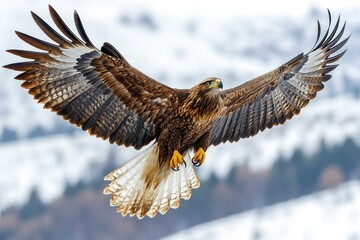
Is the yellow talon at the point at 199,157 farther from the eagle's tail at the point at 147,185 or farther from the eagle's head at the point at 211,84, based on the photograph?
the eagle's head at the point at 211,84

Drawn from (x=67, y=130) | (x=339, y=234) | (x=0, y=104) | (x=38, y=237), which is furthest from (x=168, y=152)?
(x=0, y=104)

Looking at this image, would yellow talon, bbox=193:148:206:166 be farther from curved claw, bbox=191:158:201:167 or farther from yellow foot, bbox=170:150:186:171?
yellow foot, bbox=170:150:186:171

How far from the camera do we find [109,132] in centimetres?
1074

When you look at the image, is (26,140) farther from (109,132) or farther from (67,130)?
(109,132)

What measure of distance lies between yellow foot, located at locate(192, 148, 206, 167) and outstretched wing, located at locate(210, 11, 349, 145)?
72cm

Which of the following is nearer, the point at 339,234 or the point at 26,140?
the point at 339,234

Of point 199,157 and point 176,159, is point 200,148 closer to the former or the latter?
point 199,157

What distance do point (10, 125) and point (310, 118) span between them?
27.3m

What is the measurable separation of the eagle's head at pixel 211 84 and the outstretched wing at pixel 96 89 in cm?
27

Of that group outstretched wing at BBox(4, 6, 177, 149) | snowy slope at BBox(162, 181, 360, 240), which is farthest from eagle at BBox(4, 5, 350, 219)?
snowy slope at BBox(162, 181, 360, 240)

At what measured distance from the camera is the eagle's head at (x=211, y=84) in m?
10.6

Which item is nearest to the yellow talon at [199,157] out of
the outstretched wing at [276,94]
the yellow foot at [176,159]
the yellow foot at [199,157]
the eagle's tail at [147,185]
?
the yellow foot at [199,157]

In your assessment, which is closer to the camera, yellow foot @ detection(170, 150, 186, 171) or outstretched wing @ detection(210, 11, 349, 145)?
yellow foot @ detection(170, 150, 186, 171)

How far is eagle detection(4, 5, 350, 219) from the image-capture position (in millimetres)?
10375
